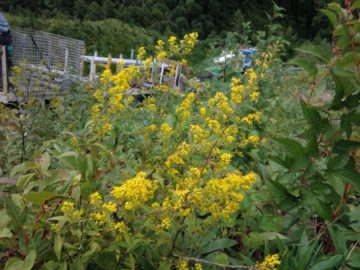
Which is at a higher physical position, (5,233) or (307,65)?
(307,65)

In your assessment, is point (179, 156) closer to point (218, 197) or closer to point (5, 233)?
point (218, 197)

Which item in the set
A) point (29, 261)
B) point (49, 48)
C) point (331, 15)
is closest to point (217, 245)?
point (29, 261)

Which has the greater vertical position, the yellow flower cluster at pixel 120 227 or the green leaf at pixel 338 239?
the yellow flower cluster at pixel 120 227

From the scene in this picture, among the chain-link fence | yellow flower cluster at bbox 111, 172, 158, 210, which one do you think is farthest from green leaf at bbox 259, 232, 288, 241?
the chain-link fence

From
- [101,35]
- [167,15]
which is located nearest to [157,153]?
[101,35]

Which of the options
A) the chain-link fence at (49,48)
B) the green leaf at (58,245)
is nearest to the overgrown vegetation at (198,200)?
the green leaf at (58,245)

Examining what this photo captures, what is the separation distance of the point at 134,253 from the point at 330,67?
757mm

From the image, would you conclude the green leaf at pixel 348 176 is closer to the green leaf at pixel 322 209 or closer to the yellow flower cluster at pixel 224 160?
the green leaf at pixel 322 209

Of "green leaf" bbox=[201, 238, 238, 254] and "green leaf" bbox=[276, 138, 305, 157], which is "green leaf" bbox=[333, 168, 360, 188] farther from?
"green leaf" bbox=[201, 238, 238, 254]

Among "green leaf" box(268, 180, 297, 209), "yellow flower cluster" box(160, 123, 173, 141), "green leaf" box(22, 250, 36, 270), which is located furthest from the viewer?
"yellow flower cluster" box(160, 123, 173, 141)

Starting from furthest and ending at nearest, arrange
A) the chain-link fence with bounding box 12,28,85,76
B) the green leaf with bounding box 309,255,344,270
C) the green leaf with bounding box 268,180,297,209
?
1. the chain-link fence with bounding box 12,28,85,76
2. the green leaf with bounding box 268,180,297,209
3. the green leaf with bounding box 309,255,344,270

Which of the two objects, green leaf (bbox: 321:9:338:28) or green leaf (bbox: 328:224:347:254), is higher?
green leaf (bbox: 321:9:338:28)

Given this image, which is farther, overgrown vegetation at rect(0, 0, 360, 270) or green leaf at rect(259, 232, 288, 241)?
green leaf at rect(259, 232, 288, 241)

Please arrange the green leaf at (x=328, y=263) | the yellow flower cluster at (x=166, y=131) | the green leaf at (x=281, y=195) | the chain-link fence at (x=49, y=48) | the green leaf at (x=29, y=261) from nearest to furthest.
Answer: the green leaf at (x=29, y=261), the green leaf at (x=328, y=263), the green leaf at (x=281, y=195), the yellow flower cluster at (x=166, y=131), the chain-link fence at (x=49, y=48)
